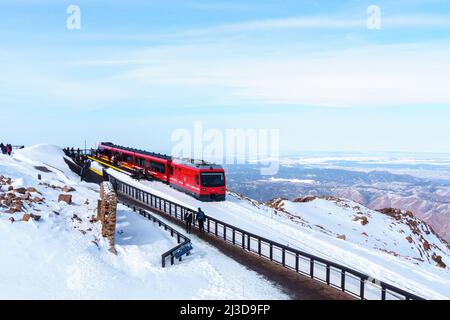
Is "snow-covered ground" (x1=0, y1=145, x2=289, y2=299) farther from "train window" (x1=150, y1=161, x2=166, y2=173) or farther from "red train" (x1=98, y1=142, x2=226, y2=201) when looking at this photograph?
"train window" (x1=150, y1=161, x2=166, y2=173)

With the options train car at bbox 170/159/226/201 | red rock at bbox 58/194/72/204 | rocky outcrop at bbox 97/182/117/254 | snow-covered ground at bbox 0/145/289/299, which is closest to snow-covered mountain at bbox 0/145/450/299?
snow-covered ground at bbox 0/145/289/299

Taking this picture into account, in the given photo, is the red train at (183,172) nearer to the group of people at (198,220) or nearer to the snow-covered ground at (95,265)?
the group of people at (198,220)

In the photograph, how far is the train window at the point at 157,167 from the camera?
44.8m

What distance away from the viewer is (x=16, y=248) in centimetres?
1575

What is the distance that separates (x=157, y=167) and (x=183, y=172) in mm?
6966

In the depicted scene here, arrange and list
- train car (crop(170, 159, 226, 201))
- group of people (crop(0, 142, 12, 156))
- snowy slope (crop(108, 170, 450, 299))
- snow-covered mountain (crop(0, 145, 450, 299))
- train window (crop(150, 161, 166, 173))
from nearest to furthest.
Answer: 1. snow-covered mountain (crop(0, 145, 450, 299))
2. snowy slope (crop(108, 170, 450, 299))
3. train car (crop(170, 159, 226, 201))
4. train window (crop(150, 161, 166, 173))
5. group of people (crop(0, 142, 12, 156))

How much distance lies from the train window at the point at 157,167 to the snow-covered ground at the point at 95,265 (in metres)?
22.3

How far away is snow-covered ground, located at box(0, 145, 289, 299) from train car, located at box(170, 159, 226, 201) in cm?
1455

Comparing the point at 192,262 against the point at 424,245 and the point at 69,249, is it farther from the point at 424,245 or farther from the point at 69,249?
the point at 424,245

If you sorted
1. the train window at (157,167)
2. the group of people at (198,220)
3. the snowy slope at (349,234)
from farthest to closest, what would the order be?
the train window at (157,167)
the group of people at (198,220)
the snowy slope at (349,234)

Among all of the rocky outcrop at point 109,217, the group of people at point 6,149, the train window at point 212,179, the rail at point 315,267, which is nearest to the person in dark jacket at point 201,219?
the rail at point 315,267

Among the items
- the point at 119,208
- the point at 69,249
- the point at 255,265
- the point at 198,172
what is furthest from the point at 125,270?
the point at 198,172

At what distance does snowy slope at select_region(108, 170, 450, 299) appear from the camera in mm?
21828

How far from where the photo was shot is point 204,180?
1453 inches
